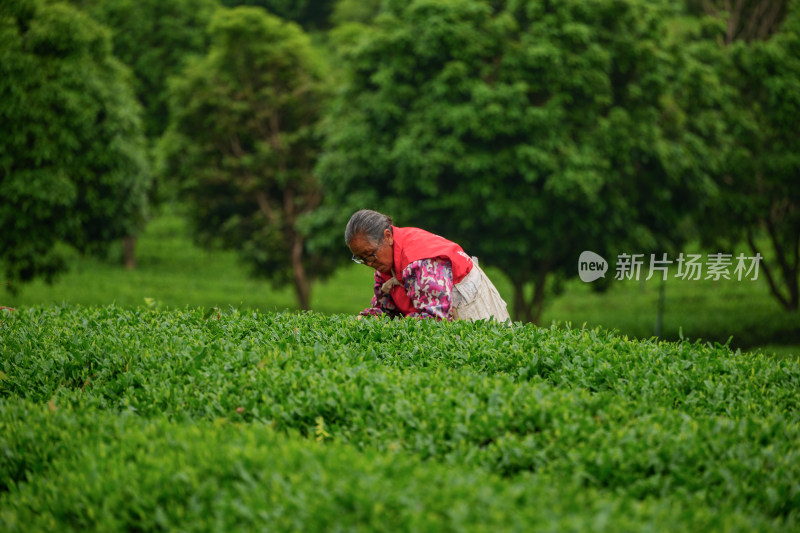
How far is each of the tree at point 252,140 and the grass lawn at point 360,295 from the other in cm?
181

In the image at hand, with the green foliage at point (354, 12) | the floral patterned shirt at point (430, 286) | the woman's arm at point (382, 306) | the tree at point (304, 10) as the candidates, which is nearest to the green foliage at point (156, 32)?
the green foliage at point (354, 12)

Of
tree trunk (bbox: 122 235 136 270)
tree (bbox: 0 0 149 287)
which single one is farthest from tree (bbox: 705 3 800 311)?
tree trunk (bbox: 122 235 136 270)

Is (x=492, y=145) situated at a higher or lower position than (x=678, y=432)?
higher

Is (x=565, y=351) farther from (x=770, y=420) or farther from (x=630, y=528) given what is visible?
(x=630, y=528)

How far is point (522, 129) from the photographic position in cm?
1484

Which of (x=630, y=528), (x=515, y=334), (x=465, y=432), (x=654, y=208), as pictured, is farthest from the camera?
(x=654, y=208)

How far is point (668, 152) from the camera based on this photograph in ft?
51.3

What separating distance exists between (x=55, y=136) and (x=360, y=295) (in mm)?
15358

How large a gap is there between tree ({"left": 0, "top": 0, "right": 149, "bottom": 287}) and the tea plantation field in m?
10.4

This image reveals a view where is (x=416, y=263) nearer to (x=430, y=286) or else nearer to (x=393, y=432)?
(x=430, y=286)

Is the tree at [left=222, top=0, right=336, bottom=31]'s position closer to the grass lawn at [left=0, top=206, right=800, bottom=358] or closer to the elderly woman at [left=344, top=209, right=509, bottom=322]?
the grass lawn at [left=0, top=206, right=800, bottom=358]

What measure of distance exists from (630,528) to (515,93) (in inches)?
493

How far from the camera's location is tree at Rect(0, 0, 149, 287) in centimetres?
1517

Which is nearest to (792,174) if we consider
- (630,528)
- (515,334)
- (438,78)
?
(438,78)
